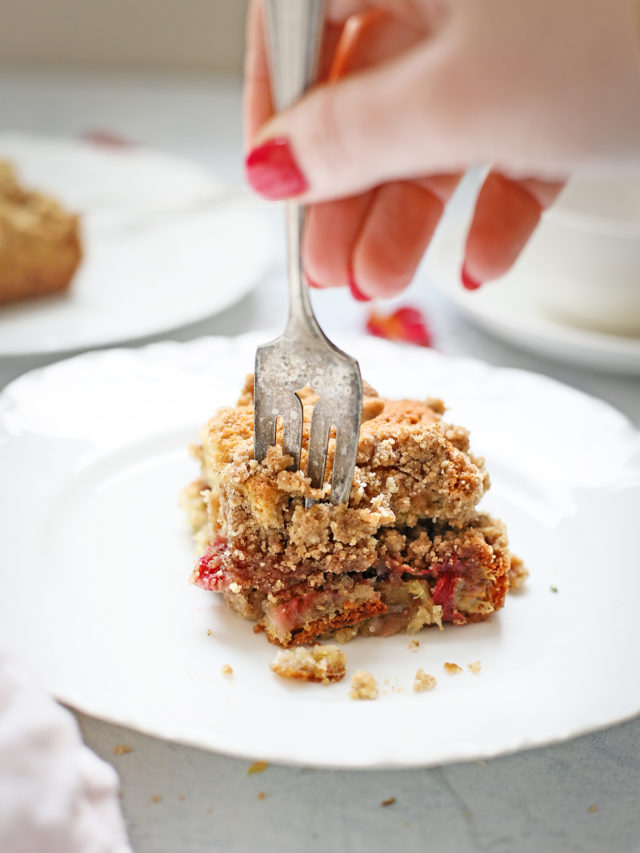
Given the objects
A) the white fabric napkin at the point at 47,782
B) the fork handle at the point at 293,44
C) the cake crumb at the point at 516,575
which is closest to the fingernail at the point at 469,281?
the cake crumb at the point at 516,575

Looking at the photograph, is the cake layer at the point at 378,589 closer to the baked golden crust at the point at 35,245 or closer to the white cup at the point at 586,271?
the white cup at the point at 586,271

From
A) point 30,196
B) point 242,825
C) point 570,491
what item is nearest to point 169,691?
point 242,825

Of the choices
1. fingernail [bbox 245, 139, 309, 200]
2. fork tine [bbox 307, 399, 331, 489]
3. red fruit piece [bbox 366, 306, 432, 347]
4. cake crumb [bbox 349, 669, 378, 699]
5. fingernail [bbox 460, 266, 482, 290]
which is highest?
fingernail [bbox 245, 139, 309, 200]

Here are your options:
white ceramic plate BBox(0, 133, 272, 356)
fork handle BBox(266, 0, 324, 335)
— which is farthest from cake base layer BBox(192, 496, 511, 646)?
white ceramic plate BBox(0, 133, 272, 356)

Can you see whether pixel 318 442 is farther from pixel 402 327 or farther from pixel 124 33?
pixel 124 33

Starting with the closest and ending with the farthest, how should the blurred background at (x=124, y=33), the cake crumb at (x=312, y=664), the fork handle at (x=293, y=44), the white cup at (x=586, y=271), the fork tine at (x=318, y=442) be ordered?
the fork handle at (x=293, y=44) < the cake crumb at (x=312, y=664) < the fork tine at (x=318, y=442) < the white cup at (x=586, y=271) < the blurred background at (x=124, y=33)

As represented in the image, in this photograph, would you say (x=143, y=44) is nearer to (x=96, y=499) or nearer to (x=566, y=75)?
(x=96, y=499)

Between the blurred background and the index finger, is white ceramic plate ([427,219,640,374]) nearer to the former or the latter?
the index finger
